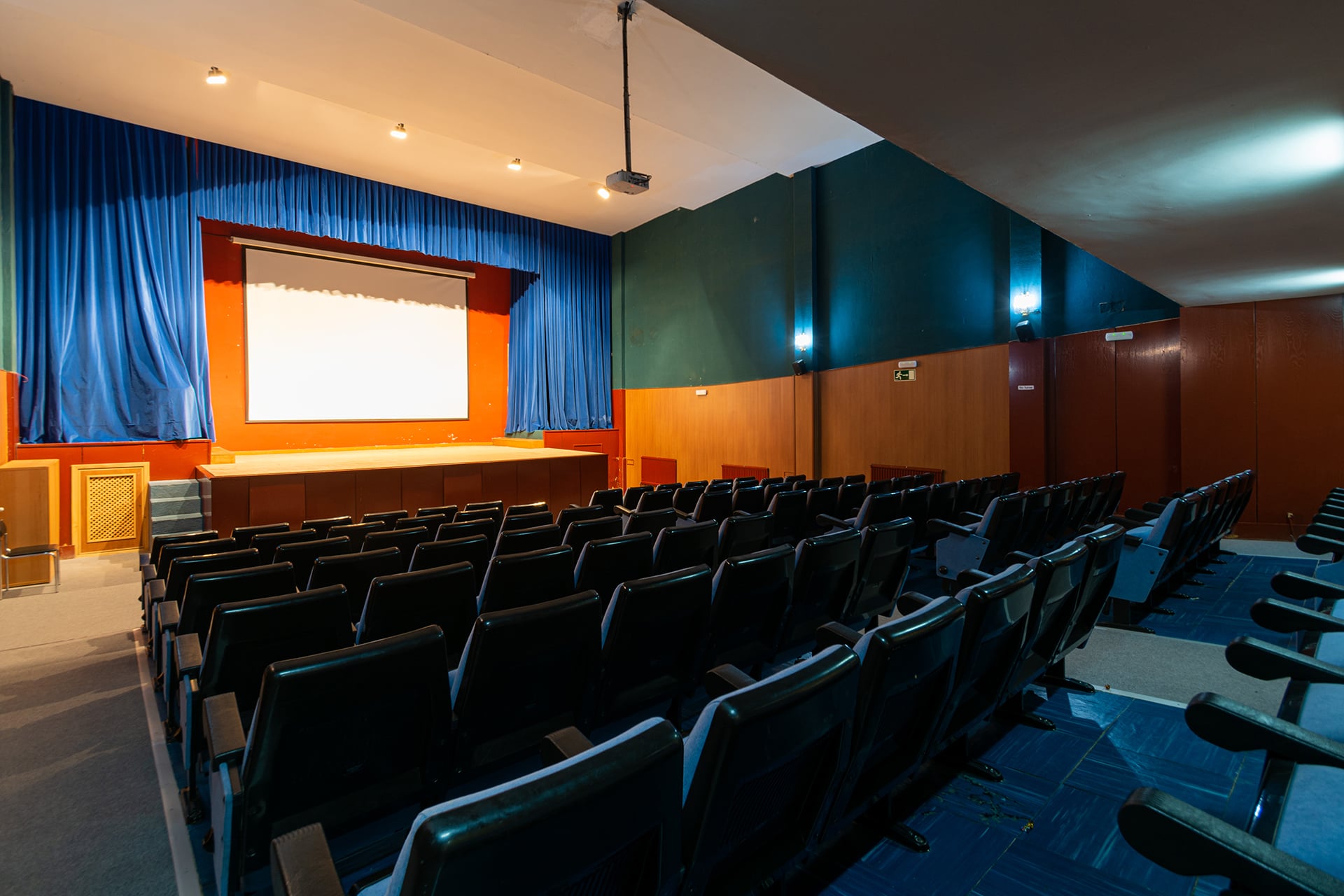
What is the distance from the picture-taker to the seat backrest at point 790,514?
4.52 m

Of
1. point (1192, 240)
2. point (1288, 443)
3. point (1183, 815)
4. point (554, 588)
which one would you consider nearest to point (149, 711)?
point (554, 588)

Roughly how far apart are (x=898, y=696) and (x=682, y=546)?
1676mm

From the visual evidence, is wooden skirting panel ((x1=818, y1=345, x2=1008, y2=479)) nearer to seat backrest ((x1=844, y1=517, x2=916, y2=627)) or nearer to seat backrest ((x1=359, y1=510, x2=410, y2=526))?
seat backrest ((x1=844, y1=517, x2=916, y2=627))

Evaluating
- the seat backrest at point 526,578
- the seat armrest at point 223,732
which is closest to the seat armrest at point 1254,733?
the seat armrest at point 223,732

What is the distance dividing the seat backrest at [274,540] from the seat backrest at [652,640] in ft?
8.57

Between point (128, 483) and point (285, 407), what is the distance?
2.49 metres

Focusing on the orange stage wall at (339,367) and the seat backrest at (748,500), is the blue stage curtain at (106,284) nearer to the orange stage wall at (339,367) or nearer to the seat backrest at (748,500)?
the orange stage wall at (339,367)

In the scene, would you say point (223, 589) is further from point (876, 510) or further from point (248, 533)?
point (876, 510)

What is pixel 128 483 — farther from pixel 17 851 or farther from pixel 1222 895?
pixel 1222 895

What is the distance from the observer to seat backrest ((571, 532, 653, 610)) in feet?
9.04

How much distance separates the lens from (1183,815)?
0.72m

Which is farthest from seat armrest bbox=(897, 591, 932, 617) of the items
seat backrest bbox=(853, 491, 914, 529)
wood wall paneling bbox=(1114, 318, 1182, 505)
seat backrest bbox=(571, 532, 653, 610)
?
wood wall paneling bbox=(1114, 318, 1182, 505)

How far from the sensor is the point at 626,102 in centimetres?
587

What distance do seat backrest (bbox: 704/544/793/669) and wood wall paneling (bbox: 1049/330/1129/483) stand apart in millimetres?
6236
